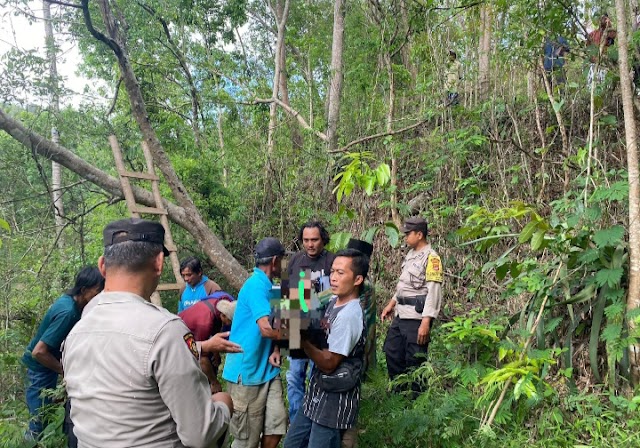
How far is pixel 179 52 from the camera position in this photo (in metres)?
8.67

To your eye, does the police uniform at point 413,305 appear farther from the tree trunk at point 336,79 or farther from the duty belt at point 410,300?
the tree trunk at point 336,79

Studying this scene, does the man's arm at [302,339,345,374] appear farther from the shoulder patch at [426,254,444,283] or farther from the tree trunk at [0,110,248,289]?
the tree trunk at [0,110,248,289]

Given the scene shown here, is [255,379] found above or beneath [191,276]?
beneath

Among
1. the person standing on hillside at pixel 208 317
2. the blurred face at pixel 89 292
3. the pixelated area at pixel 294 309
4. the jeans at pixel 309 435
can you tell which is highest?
the pixelated area at pixel 294 309

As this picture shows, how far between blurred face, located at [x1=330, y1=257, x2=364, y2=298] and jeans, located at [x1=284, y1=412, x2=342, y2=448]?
27.1 inches

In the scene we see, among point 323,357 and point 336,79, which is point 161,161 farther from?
point 323,357

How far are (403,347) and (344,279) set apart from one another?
6.01ft

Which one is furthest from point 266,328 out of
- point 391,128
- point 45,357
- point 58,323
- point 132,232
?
point 391,128

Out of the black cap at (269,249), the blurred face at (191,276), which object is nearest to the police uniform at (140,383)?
the black cap at (269,249)

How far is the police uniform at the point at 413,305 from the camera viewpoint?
3.68 m

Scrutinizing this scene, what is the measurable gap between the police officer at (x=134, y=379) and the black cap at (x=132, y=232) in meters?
0.11

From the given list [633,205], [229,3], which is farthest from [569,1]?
[229,3]

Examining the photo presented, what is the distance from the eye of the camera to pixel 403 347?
392 cm

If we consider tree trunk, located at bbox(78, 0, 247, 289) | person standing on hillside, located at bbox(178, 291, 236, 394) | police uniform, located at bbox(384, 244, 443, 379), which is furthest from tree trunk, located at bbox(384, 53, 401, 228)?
person standing on hillside, located at bbox(178, 291, 236, 394)
